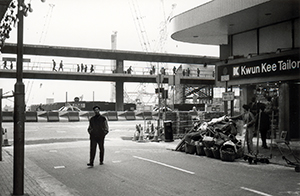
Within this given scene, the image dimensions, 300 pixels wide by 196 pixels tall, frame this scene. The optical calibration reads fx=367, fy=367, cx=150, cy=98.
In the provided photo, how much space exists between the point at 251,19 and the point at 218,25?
5.07 ft

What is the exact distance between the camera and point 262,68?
1525 centimetres

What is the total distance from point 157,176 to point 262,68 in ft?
26.3

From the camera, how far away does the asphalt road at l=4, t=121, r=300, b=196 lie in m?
7.89

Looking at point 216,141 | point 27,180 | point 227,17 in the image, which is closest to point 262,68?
point 227,17

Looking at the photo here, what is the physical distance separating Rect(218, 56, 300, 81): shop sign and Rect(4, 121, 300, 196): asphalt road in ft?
15.0

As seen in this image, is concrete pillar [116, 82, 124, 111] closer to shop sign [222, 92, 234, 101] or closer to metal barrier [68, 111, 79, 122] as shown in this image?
metal barrier [68, 111, 79, 122]

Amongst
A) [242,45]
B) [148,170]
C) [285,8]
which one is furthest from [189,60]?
[148,170]

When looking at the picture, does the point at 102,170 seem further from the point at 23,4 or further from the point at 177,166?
the point at 23,4

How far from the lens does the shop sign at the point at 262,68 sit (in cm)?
1398

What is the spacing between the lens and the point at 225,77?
16.9 metres

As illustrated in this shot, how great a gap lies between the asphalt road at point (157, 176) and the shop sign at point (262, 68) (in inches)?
180

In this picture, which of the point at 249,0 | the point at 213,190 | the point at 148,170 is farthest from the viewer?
the point at 249,0

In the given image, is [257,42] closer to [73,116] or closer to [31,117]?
[31,117]

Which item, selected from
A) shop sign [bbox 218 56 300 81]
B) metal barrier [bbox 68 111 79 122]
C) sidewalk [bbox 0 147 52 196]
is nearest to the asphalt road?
sidewalk [bbox 0 147 52 196]
